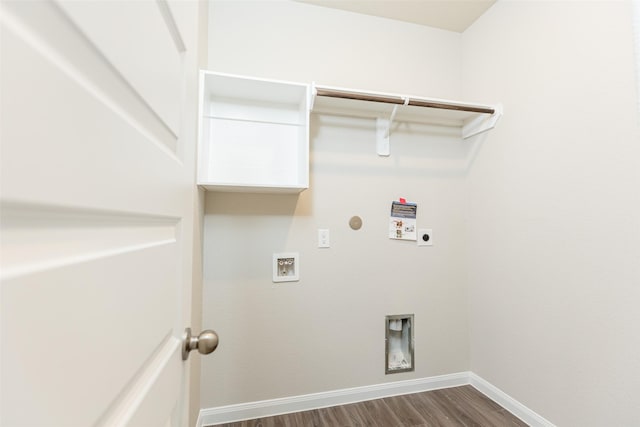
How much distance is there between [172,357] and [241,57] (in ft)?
5.80

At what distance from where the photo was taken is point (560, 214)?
1.45 meters

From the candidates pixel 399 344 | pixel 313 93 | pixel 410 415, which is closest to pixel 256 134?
pixel 313 93

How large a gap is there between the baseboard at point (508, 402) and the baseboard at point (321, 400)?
0.27ft

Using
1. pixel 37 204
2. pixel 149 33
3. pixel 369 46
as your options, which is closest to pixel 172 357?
pixel 37 204

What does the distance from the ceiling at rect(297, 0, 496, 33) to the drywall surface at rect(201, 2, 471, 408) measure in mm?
64

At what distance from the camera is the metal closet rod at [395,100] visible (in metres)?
1.61

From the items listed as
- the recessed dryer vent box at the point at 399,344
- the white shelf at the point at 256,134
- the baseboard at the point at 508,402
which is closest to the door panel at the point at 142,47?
the white shelf at the point at 256,134

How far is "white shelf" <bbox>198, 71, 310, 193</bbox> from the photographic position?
1.58 m

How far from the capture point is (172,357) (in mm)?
562

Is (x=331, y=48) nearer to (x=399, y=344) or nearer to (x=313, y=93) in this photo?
(x=313, y=93)

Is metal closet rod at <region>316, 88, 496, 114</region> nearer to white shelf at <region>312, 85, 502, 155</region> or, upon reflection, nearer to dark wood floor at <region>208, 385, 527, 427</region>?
white shelf at <region>312, 85, 502, 155</region>

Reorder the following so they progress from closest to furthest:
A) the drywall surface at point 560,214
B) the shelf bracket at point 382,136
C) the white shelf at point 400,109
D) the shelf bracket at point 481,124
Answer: the drywall surface at point 560,214
the white shelf at point 400,109
the shelf bracket at point 481,124
the shelf bracket at point 382,136

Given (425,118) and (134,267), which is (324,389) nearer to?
(134,267)

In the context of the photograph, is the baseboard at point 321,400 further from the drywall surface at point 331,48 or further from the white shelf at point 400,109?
the drywall surface at point 331,48
